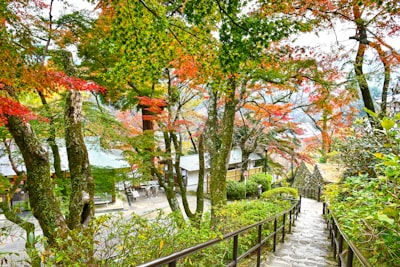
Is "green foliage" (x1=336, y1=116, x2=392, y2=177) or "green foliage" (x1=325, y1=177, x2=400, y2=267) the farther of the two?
"green foliage" (x1=336, y1=116, x2=392, y2=177)

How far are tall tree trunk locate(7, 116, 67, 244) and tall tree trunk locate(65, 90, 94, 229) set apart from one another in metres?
0.25

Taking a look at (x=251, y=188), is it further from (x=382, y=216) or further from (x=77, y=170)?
(x=382, y=216)

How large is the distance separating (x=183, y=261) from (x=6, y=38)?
3320mm

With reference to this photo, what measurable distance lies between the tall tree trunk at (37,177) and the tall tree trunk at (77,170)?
252mm

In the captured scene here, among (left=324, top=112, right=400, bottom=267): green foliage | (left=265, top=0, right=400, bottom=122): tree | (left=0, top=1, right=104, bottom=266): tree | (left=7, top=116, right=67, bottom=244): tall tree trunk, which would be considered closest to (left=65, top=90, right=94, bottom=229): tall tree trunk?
(left=0, top=1, right=104, bottom=266): tree

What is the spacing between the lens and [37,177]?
3.87 m

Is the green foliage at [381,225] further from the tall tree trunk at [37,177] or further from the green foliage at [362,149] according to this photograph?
the tall tree trunk at [37,177]

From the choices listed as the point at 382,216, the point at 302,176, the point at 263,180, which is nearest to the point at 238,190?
the point at 263,180

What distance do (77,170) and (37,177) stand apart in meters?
0.54

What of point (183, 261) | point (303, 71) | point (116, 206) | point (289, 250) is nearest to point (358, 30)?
point (303, 71)

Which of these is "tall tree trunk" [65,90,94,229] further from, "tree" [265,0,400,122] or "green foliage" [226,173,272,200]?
"green foliage" [226,173,272,200]

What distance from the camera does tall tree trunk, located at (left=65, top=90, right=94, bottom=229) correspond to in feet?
13.1

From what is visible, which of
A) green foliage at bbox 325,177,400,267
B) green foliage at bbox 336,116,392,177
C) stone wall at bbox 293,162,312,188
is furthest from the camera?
stone wall at bbox 293,162,312,188

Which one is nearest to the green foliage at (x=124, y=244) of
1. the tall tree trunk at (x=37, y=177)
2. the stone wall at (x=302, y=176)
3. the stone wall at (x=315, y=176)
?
the tall tree trunk at (x=37, y=177)
